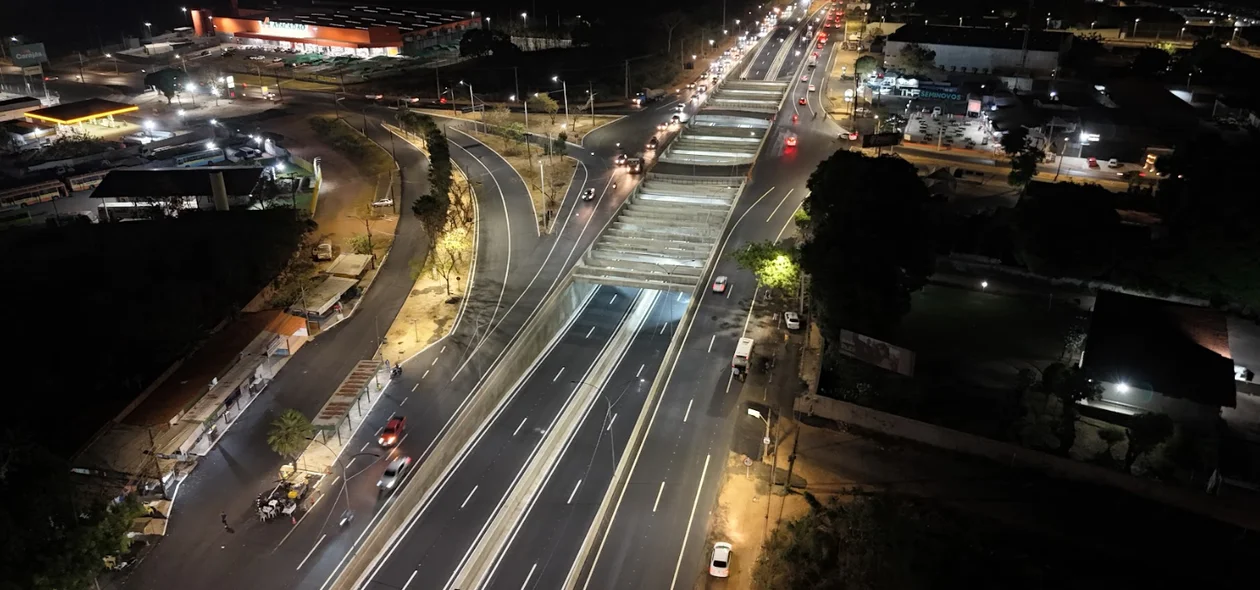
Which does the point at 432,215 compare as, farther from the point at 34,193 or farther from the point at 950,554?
the point at 34,193

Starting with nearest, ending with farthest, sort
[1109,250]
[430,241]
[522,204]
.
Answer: [1109,250], [430,241], [522,204]

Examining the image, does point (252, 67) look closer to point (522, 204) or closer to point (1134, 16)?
point (522, 204)

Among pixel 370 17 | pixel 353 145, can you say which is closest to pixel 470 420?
pixel 353 145

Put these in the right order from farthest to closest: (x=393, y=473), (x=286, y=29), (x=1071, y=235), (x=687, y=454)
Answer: (x=286, y=29) → (x=1071, y=235) → (x=687, y=454) → (x=393, y=473)

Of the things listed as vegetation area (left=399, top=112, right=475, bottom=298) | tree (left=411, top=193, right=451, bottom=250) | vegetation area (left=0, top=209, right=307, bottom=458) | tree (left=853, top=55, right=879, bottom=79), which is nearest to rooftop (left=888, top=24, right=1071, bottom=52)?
tree (left=853, top=55, right=879, bottom=79)

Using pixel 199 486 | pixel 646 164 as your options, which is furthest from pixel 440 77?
pixel 199 486

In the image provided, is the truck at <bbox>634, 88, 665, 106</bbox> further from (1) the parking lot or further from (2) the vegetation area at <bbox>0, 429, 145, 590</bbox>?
(2) the vegetation area at <bbox>0, 429, 145, 590</bbox>
